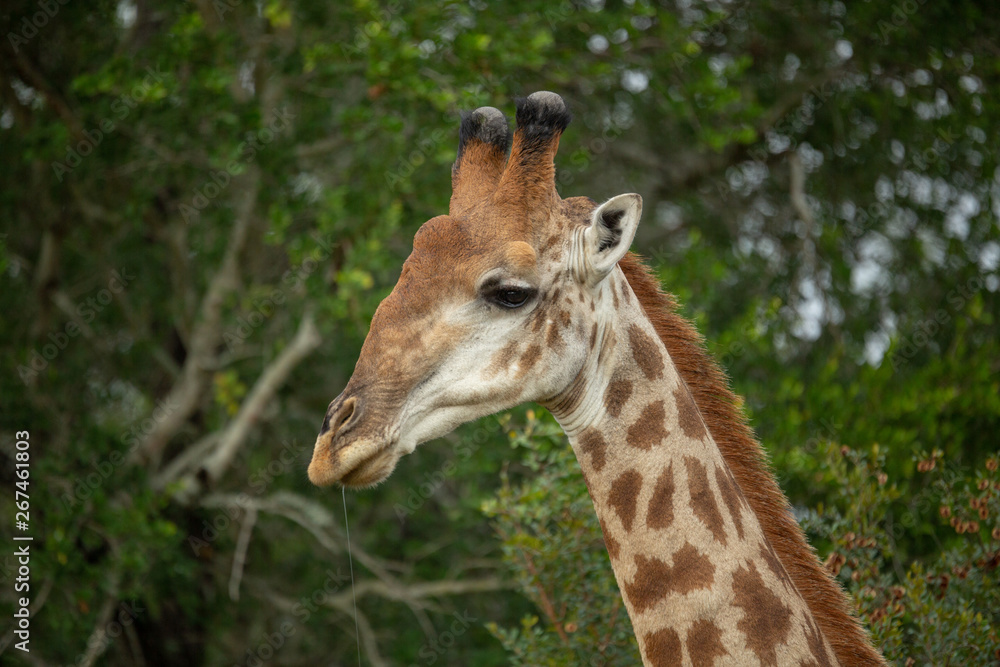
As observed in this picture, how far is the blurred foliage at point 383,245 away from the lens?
654 centimetres

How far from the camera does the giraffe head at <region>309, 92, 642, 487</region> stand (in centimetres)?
266

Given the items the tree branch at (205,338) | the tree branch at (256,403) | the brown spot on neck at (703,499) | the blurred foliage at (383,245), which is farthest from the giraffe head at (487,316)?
the tree branch at (205,338)

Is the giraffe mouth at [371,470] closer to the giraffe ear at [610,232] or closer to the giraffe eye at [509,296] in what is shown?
the giraffe eye at [509,296]

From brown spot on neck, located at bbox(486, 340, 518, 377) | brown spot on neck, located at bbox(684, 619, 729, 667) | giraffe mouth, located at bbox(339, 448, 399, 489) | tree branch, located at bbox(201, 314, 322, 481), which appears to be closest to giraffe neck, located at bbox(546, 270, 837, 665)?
brown spot on neck, located at bbox(684, 619, 729, 667)

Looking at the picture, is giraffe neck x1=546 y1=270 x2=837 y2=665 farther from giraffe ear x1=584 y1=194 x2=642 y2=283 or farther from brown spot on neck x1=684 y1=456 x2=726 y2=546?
giraffe ear x1=584 y1=194 x2=642 y2=283

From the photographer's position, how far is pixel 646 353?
2992 mm

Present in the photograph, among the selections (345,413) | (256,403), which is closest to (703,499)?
(345,413)

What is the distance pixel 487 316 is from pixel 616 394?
53cm

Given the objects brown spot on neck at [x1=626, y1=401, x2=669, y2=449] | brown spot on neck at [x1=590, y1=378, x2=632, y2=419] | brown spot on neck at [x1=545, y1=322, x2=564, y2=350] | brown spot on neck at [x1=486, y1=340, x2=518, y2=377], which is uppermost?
brown spot on neck at [x1=486, y1=340, x2=518, y2=377]

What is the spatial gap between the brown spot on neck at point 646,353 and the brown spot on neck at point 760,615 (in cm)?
71

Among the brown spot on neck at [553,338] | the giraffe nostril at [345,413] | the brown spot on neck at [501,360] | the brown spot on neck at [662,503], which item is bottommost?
the brown spot on neck at [662,503]

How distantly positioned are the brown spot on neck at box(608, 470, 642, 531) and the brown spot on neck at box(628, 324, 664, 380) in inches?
13.9

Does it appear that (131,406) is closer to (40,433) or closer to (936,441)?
(40,433)

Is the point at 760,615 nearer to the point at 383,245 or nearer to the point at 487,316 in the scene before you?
the point at 487,316
